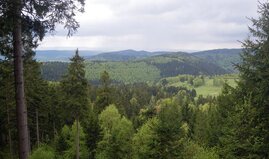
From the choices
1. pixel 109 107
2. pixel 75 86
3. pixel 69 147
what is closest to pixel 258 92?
pixel 75 86

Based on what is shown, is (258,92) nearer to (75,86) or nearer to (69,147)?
(75,86)

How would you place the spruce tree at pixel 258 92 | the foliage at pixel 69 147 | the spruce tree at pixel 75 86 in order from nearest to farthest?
the spruce tree at pixel 258 92 → the spruce tree at pixel 75 86 → the foliage at pixel 69 147

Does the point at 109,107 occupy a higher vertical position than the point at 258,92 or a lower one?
lower

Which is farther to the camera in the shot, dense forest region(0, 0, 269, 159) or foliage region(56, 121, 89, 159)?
foliage region(56, 121, 89, 159)

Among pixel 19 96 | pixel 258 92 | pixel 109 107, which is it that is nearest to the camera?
pixel 19 96

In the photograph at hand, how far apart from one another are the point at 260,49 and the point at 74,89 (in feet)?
80.5

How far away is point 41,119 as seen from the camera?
57094 mm

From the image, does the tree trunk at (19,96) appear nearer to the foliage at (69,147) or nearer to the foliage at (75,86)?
the foliage at (75,86)

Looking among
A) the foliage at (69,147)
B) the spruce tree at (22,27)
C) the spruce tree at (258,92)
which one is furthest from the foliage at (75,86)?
the spruce tree at (22,27)

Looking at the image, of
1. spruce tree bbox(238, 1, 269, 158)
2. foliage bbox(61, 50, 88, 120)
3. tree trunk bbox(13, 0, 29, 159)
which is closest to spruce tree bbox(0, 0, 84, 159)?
tree trunk bbox(13, 0, 29, 159)

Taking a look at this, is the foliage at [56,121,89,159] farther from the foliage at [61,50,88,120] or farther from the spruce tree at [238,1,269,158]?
the spruce tree at [238,1,269,158]

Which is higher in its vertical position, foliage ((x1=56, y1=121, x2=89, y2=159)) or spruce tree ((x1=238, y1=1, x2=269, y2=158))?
spruce tree ((x1=238, y1=1, x2=269, y2=158))

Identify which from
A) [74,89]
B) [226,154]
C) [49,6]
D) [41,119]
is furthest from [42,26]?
[41,119]

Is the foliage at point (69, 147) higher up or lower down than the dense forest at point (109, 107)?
lower down
